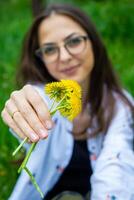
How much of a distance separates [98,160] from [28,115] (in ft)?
2.36

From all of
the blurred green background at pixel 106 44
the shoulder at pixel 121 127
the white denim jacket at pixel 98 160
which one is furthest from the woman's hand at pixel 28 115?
the blurred green background at pixel 106 44

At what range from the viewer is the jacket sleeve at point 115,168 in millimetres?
1629

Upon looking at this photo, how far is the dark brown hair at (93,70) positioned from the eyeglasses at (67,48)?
0.13 metres

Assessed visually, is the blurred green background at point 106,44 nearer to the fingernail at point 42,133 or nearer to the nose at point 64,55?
the nose at point 64,55

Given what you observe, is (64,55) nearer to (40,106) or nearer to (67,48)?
(67,48)

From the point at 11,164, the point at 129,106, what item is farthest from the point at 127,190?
the point at 11,164

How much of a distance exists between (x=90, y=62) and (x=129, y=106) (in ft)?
0.83

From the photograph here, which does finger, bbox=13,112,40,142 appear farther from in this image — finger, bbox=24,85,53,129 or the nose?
the nose

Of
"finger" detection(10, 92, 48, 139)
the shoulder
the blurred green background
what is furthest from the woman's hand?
the blurred green background

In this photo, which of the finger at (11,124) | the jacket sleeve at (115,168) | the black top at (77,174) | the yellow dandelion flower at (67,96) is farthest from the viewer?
the black top at (77,174)

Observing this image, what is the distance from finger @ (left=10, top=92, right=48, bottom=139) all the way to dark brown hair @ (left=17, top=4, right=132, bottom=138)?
899mm

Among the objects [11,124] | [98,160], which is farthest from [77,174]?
[11,124]

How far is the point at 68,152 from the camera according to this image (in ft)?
6.34

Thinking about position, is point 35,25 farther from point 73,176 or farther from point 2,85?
point 2,85
